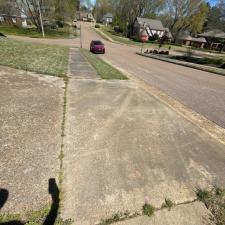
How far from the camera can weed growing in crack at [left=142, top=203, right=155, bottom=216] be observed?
250 centimetres

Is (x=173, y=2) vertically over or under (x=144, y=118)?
over

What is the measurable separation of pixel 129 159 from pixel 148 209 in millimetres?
1071

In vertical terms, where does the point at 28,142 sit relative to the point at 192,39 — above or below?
above

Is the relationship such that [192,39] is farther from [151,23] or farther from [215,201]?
[215,201]

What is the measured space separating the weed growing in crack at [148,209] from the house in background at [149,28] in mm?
58007

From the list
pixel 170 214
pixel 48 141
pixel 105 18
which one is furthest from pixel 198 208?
pixel 105 18

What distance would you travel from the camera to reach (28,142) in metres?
3.66

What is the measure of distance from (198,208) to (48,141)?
2930 millimetres

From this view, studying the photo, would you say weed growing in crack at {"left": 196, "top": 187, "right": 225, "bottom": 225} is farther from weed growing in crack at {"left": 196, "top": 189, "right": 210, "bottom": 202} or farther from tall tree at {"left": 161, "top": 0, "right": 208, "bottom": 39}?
tall tree at {"left": 161, "top": 0, "right": 208, "bottom": 39}

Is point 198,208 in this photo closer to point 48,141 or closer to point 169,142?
point 169,142

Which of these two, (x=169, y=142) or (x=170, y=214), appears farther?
(x=169, y=142)

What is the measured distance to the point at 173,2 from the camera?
176ft

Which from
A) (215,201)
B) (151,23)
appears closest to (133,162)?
(215,201)

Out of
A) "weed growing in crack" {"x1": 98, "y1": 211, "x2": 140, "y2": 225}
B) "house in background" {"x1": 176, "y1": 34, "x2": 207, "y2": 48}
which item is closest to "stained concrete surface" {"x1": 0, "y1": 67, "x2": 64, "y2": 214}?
"weed growing in crack" {"x1": 98, "y1": 211, "x2": 140, "y2": 225}
